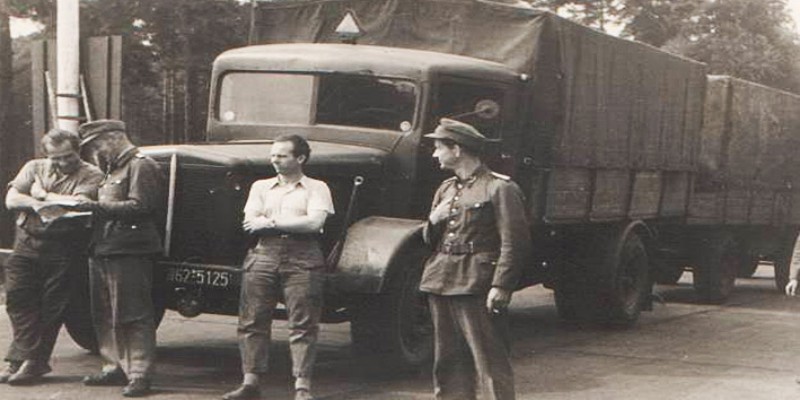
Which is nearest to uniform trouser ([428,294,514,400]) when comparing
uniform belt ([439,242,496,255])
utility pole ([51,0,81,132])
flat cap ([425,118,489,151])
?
uniform belt ([439,242,496,255])

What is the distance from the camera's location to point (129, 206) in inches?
320

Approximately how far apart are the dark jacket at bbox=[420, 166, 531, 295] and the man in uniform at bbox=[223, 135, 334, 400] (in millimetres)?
999

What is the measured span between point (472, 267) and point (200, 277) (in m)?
Result: 2.35

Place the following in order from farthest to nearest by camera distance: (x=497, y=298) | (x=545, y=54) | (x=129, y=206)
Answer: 1. (x=545, y=54)
2. (x=129, y=206)
3. (x=497, y=298)

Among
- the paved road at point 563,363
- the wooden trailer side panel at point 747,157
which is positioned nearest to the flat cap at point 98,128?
the paved road at point 563,363

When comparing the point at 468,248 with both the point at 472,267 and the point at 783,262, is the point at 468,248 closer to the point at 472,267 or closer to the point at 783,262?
the point at 472,267

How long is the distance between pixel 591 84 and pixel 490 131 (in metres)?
1.99

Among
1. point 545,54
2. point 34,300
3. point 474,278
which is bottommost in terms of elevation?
point 34,300

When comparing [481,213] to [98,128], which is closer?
[481,213]

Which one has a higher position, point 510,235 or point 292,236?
point 510,235

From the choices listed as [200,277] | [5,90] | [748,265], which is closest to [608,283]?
[200,277]

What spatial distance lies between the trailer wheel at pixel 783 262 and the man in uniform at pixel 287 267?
12256mm

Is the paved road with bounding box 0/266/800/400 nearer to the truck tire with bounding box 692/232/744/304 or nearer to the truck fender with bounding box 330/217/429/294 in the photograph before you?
the truck fender with bounding box 330/217/429/294

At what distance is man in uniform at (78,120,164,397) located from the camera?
8.22 meters
